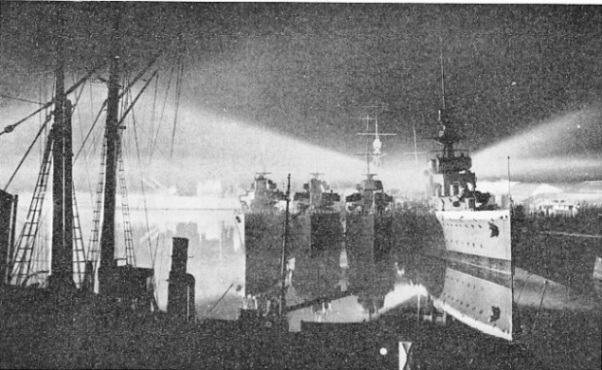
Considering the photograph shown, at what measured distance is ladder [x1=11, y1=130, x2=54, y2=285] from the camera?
2.14 m

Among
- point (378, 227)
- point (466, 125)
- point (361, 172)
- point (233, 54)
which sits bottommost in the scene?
point (378, 227)

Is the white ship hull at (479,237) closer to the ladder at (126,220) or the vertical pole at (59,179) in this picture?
the ladder at (126,220)

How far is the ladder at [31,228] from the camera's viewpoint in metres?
2.14

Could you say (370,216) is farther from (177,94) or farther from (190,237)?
(177,94)

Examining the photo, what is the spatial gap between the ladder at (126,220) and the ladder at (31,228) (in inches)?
16.2

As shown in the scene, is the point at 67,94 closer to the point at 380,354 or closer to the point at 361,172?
the point at 361,172

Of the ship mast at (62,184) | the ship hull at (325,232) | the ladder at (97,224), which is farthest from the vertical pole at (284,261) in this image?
the ship mast at (62,184)

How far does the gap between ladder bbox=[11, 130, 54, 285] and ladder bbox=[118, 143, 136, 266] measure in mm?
411

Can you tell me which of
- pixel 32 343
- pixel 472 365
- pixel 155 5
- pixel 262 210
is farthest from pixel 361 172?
pixel 32 343

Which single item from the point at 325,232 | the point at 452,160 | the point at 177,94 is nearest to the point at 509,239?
the point at 452,160

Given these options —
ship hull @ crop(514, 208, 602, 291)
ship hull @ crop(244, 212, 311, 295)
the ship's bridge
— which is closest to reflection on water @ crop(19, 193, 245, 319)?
ship hull @ crop(244, 212, 311, 295)

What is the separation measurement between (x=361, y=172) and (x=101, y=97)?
1.70m

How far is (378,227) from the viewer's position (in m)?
2.56

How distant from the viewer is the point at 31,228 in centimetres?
218
